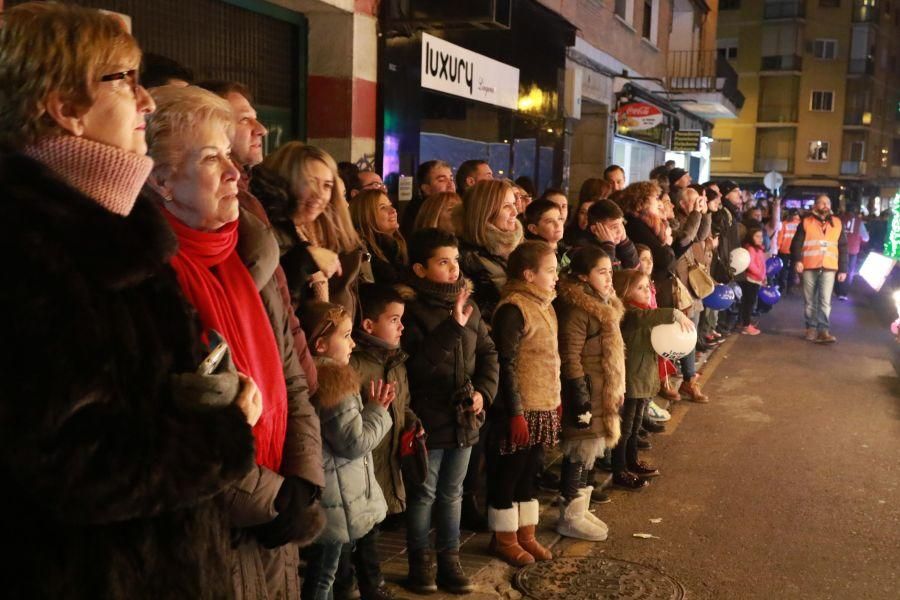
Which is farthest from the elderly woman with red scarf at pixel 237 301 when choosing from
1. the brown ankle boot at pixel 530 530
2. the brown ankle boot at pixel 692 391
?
the brown ankle boot at pixel 692 391

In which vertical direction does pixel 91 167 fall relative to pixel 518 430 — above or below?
above

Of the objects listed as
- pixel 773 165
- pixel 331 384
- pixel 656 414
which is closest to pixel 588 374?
pixel 331 384

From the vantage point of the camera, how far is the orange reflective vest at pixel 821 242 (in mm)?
13336

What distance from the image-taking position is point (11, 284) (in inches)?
73.8

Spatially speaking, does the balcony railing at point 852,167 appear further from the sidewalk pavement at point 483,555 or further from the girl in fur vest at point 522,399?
the girl in fur vest at point 522,399

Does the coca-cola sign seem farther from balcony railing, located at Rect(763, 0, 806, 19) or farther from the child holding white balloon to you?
balcony railing, located at Rect(763, 0, 806, 19)

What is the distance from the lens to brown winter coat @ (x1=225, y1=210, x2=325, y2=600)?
2494 mm

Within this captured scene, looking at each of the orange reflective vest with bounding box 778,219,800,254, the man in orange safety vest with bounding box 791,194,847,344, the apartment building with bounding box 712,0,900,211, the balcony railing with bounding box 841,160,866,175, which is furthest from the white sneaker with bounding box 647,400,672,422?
the balcony railing with bounding box 841,160,866,175

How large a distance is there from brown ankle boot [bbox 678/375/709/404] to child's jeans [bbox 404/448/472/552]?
5258 millimetres

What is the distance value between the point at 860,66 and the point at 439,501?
6838 centimetres

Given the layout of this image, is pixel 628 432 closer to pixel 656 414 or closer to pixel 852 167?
pixel 656 414

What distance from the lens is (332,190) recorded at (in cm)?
436

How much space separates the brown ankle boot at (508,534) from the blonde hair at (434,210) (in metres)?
1.85

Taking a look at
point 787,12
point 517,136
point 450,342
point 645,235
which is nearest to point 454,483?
point 450,342
